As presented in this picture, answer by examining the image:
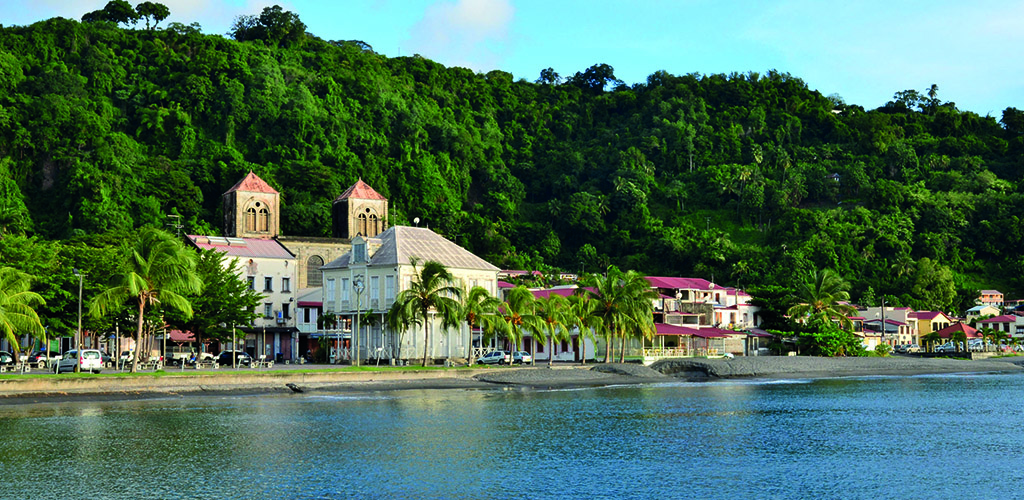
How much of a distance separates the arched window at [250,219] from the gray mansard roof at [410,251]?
36.4 meters

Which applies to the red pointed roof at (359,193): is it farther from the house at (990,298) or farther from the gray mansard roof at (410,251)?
the house at (990,298)

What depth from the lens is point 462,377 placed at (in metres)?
54.9

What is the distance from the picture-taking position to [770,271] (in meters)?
113

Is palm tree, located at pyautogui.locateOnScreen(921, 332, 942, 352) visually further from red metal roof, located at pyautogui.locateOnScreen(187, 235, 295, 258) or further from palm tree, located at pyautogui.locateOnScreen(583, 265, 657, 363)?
red metal roof, located at pyautogui.locateOnScreen(187, 235, 295, 258)

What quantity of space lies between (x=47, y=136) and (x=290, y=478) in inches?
Answer: 4109

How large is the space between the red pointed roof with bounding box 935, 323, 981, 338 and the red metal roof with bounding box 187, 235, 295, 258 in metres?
60.9

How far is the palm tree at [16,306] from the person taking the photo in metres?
44.3

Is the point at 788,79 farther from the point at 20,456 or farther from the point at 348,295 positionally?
the point at 20,456

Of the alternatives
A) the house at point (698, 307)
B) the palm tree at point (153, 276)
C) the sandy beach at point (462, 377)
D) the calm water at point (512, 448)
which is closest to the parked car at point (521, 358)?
the sandy beach at point (462, 377)

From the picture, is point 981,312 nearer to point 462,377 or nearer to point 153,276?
point 462,377

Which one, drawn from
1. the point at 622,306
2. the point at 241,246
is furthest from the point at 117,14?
the point at 622,306

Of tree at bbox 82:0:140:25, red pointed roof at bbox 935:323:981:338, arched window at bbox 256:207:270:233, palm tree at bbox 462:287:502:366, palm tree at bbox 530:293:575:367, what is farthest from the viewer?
tree at bbox 82:0:140:25

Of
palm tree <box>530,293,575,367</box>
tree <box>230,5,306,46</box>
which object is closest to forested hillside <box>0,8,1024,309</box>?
tree <box>230,5,306,46</box>

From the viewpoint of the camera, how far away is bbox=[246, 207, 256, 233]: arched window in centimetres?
9900
